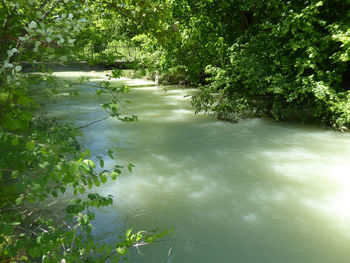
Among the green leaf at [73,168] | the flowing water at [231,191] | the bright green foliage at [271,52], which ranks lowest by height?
the flowing water at [231,191]

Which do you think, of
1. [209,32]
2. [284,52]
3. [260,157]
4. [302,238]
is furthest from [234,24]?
[302,238]

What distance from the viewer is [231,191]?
459 cm

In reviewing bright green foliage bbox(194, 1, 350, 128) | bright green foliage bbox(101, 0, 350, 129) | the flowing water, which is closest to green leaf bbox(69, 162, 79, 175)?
the flowing water

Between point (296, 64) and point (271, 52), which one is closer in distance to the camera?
point (296, 64)

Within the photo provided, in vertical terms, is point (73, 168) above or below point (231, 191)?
above

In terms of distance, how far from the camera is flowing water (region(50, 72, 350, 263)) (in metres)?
3.31

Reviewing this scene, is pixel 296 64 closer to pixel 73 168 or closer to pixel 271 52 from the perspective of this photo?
pixel 271 52

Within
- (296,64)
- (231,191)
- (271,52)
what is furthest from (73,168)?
(271,52)

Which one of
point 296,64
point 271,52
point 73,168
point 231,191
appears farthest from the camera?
point 271,52

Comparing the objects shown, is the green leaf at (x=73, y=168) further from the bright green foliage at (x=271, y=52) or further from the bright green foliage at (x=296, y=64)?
the bright green foliage at (x=296, y=64)

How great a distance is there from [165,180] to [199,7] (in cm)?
693

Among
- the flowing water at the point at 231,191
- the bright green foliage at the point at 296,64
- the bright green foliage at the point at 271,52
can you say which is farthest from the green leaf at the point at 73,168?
the bright green foliage at the point at 296,64

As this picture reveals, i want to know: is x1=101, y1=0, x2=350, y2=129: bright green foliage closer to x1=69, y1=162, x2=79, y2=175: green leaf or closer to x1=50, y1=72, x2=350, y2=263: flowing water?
x1=50, y1=72, x2=350, y2=263: flowing water

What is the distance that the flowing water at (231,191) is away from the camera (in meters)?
3.31
